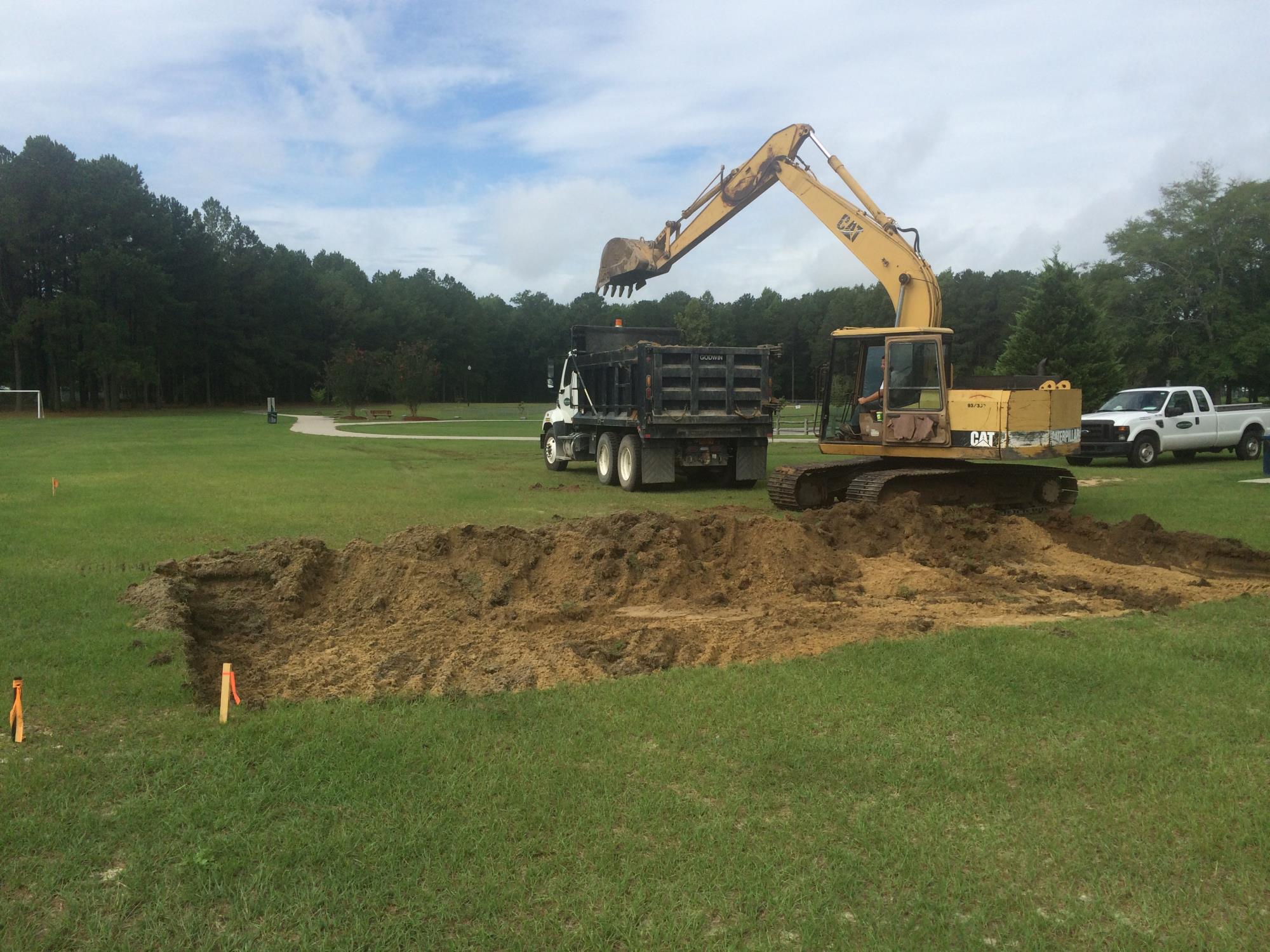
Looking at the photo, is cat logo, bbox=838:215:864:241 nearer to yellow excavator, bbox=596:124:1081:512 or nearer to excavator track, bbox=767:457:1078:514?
yellow excavator, bbox=596:124:1081:512

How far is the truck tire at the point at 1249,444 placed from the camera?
80.5 ft

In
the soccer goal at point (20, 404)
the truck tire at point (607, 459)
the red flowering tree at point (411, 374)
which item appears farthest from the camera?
the soccer goal at point (20, 404)

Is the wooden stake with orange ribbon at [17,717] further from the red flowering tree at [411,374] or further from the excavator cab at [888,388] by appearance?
the red flowering tree at [411,374]

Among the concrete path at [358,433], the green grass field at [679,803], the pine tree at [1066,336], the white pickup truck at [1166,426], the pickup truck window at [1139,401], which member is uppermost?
the pine tree at [1066,336]

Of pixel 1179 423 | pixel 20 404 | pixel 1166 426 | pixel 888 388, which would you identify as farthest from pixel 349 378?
pixel 888 388

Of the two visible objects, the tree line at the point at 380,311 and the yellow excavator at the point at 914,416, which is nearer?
the yellow excavator at the point at 914,416

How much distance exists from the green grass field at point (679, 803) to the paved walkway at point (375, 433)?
90.2ft

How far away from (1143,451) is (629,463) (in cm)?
1340

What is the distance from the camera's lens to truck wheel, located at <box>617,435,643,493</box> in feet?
57.3

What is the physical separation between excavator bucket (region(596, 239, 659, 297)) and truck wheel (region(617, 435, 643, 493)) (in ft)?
13.7

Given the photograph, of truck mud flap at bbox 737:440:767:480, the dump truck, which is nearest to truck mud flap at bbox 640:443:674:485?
the dump truck

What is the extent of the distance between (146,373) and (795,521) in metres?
66.1

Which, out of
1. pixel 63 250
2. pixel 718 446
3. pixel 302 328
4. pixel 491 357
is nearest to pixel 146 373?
pixel 63 250

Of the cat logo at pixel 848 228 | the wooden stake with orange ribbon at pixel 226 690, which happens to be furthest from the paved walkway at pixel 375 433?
the wooden stake with orange ribbon at pixel 226 690
